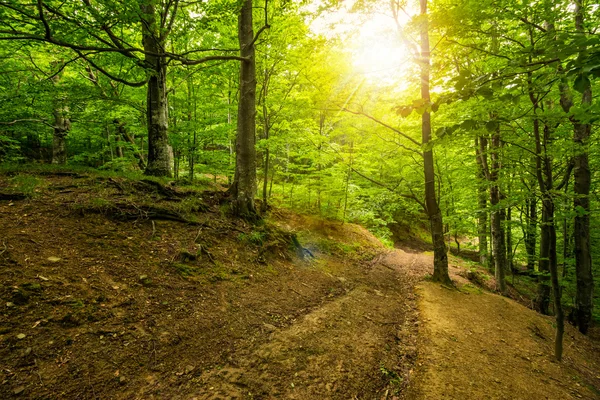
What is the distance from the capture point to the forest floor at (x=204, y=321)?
241 cm

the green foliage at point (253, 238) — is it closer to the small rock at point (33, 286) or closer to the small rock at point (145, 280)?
the small rock at point (145, 280)

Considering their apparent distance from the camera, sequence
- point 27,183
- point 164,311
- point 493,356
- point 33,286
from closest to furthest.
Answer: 1. point 33,286
2. point 164,311
3. point 493,356
4. point 27,183

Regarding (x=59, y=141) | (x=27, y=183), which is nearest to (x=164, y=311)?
(x=27, y=183)

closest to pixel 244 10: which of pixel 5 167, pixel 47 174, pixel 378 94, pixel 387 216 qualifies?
pixel 378 94

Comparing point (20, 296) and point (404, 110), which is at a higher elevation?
point (404, 110)

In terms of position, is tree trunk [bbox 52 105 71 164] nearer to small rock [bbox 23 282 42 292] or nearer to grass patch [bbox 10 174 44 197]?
grass patch [bbox 10 174 44 197]

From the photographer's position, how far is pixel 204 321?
333cm

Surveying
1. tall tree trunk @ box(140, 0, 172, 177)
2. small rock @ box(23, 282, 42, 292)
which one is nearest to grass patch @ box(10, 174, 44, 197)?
tall tree trunk @ box(140, 0, 172, 177)

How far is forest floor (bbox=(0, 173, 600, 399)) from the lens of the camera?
2.41 meters

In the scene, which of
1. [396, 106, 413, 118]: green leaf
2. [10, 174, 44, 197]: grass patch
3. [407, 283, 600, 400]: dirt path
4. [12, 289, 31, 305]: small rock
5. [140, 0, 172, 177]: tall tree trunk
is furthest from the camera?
[140, 0, 172, 177]: tall tree trunk

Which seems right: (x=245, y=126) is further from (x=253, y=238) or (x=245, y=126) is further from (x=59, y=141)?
(x=59, y=141)

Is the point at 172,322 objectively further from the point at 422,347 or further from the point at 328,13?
the point at 328,13

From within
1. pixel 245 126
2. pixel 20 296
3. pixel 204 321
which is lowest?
pixel 204 321

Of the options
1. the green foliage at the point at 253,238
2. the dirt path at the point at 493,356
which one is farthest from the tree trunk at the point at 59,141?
the dirt path at the point at 493,356
